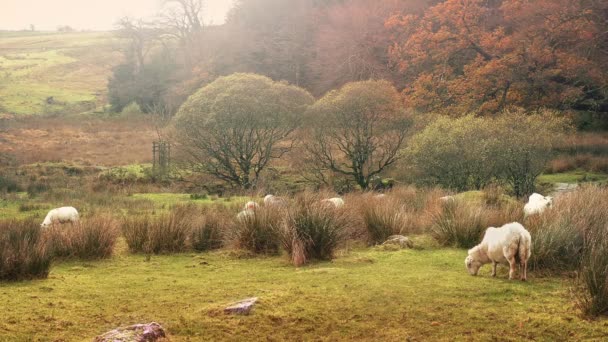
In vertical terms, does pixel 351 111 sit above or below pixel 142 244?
above

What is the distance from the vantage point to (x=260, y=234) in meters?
9.45

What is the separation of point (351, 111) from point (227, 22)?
37.5 m

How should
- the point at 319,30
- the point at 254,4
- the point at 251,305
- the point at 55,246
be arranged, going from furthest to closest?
the point at 254,4
the point at 319,30
the point at 55,246
the point at 251,305

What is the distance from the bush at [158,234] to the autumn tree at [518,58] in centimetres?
2091

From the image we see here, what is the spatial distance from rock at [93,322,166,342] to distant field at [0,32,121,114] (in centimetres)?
5575

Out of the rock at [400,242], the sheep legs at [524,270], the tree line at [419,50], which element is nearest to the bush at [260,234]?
the rock at [400,242]

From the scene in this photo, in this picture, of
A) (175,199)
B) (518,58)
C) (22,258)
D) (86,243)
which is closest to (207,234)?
(86,243)

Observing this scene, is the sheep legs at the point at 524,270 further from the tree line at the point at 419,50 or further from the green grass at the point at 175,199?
the tree line at the point at 419,50

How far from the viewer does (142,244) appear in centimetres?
971

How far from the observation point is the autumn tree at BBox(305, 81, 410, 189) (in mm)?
22625

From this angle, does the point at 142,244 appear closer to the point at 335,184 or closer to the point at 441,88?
the point at 335,184

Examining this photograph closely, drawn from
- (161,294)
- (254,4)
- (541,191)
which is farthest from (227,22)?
(161,294)

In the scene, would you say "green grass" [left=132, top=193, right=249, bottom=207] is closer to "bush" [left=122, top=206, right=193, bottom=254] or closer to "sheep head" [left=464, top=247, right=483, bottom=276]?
"bush" [left=122, top=206, right=193, bottom=254]

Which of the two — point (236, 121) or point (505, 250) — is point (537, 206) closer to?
point (505, 250)
